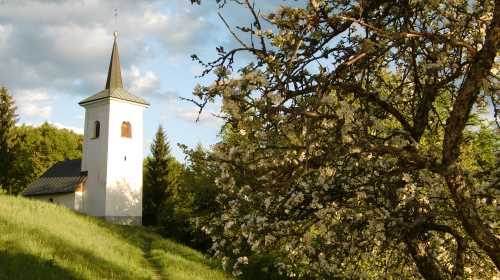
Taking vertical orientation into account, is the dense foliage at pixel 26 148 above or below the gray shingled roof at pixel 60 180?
above

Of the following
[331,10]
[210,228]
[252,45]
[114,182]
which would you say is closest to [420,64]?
[331,10]

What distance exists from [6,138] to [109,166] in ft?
68.4

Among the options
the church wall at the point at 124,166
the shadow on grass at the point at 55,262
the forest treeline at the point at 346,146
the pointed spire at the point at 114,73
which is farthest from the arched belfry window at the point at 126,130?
the forest treeline at the point at 346,146

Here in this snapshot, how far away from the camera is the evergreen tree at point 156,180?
6019 centimetres

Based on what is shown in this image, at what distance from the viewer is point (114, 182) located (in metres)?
56.9

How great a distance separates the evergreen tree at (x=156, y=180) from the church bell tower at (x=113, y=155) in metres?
1.97

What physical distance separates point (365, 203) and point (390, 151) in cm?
158

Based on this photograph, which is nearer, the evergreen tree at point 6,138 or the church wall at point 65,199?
the church wall at point 65,199

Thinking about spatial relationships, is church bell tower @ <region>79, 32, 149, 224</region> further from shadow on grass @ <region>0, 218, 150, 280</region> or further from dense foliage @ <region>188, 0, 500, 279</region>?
dense foliage @ <region>188, 0, 500, 279</region>

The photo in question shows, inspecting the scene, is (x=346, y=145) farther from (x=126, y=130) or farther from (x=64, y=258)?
(x=126, y=130)


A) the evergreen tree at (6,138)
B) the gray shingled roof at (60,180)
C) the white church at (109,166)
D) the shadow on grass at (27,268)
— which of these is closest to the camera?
the shadow on grass at (27,268)

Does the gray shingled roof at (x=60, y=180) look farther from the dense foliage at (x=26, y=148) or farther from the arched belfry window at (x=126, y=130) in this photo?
the dense foliage at (x=26, y=148)

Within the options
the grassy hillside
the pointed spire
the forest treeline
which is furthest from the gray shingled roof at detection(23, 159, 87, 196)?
the forest treeline

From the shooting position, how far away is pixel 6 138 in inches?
2736
